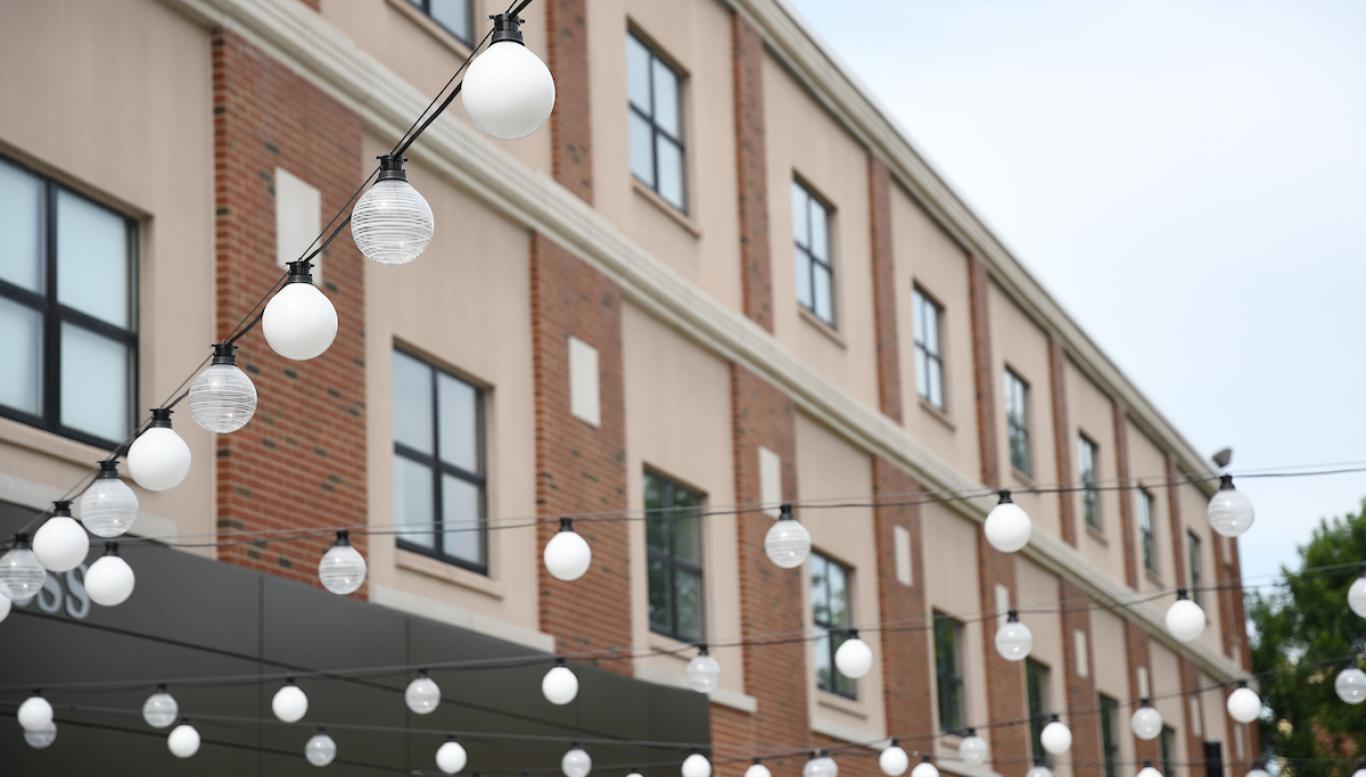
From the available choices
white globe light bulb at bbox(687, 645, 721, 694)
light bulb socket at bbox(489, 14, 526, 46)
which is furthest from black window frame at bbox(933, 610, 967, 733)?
light bulb socket at bbox(489, 14, 526, 46)

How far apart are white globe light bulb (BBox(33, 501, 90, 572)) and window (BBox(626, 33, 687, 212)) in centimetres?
1282

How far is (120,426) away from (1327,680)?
43.3m

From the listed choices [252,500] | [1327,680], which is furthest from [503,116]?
[1327,680]

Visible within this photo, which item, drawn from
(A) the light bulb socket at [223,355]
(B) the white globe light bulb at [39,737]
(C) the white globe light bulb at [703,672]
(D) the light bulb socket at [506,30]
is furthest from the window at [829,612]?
(D) the light bulb socket at [506,30]

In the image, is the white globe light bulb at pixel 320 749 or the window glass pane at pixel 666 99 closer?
the white globe light bulb at pixel 320 749

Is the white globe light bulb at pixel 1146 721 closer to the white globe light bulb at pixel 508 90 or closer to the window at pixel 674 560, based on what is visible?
the window at pixel 674 560

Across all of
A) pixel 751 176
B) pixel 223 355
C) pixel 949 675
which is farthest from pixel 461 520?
pixel 949 675

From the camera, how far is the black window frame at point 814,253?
2678 centimetres

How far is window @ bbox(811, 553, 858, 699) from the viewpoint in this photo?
25531 millimetres

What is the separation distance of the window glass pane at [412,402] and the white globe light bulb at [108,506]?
7617 mm

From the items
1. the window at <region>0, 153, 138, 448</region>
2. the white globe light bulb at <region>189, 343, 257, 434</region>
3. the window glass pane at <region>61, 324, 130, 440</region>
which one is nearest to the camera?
the white globe light bulb at <region>189, 343, 257, 434</region>

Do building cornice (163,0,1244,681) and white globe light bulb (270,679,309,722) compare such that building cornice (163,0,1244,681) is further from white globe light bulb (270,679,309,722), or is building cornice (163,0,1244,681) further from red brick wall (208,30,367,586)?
white globe light bulb (270,679,309,722)

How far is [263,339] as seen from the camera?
1516 cm

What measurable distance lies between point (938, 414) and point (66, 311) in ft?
61.7
